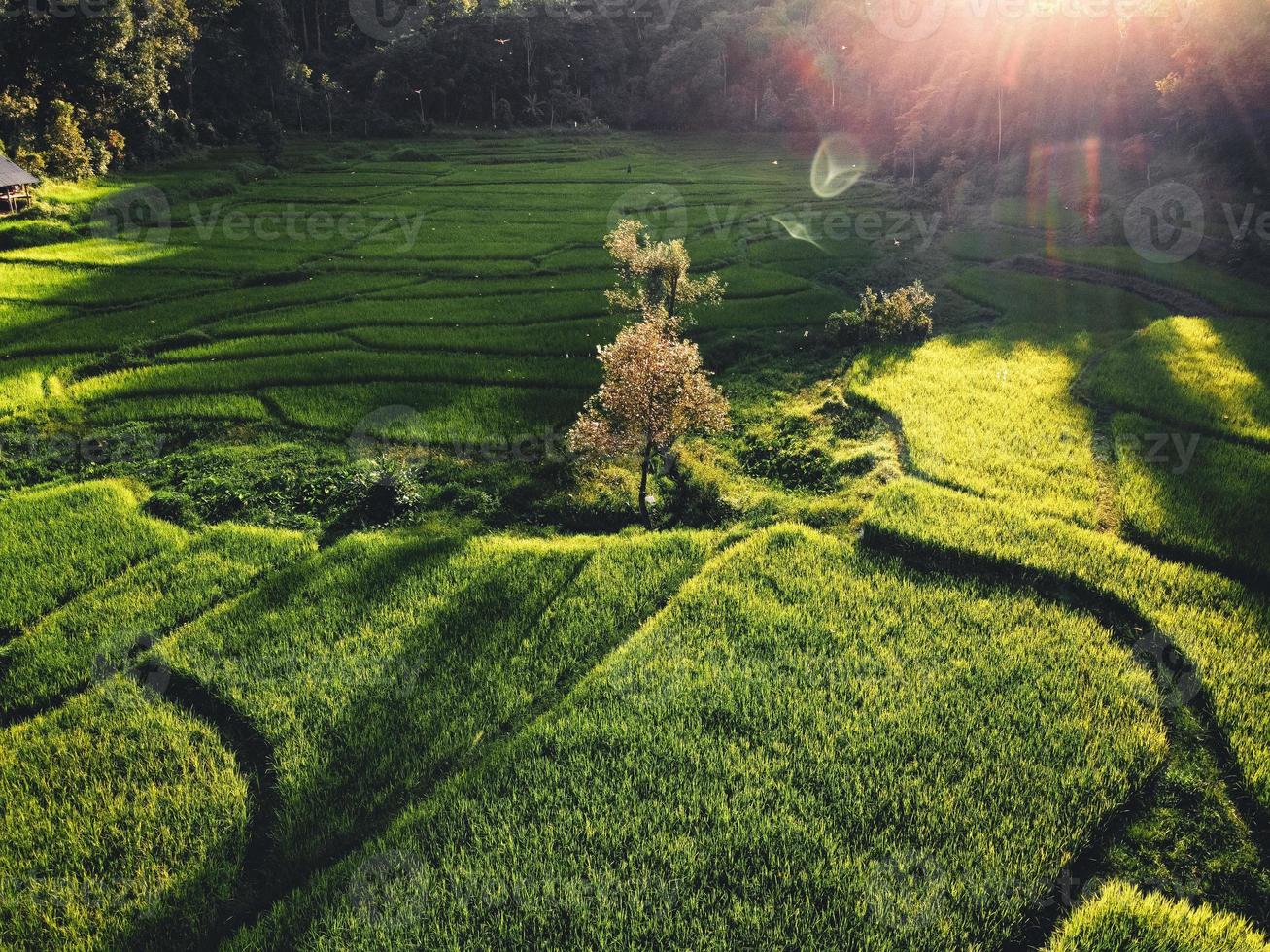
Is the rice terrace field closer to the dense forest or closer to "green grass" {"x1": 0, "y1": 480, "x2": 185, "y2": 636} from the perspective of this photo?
"green grass" {"x1": 0, "y1": 480, "x2": 185, "y2": 636}

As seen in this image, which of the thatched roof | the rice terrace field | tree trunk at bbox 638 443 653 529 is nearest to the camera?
the rice terrace field

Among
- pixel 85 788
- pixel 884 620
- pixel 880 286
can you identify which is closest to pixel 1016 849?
pixel 884 620

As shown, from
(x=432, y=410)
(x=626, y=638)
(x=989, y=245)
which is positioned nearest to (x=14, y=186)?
(x=432, y=410)

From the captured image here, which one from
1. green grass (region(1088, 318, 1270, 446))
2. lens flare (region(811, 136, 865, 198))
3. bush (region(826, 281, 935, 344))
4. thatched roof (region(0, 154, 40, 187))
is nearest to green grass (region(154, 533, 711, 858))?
green grass (region(1088, 318, 1270, 446))

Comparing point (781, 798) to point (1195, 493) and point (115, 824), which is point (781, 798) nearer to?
point (115, 824)

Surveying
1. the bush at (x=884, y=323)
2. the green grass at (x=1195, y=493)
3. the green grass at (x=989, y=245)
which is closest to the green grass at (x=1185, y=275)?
the green grass at (x=989, y=245)

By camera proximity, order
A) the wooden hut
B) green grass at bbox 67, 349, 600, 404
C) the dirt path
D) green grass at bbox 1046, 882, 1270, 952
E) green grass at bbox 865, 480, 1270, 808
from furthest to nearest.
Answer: the wooden hut
the dirt path
green grass at bbox 67, 349, 600, 404
green grass at bbox 865, 480, 1270, 808
green grass at bbox 1046, 882, 1270, 952

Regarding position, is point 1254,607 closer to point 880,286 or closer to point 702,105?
point 880,286
